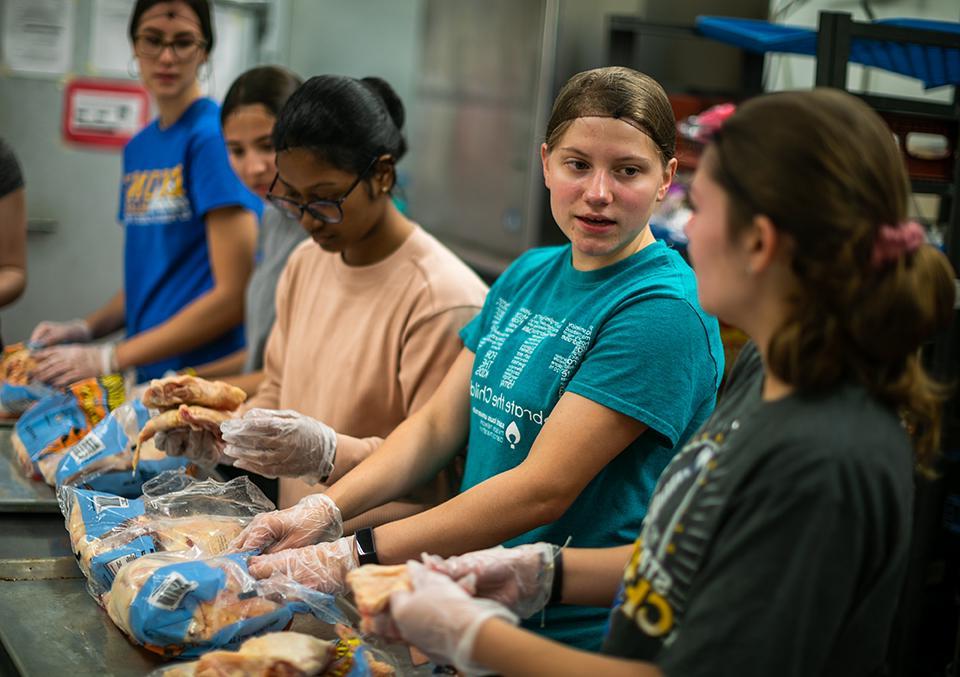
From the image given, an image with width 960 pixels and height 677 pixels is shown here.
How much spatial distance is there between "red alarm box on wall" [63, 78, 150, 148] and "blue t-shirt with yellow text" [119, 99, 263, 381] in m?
1.81

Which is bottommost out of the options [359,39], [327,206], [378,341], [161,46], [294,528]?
[294,528]

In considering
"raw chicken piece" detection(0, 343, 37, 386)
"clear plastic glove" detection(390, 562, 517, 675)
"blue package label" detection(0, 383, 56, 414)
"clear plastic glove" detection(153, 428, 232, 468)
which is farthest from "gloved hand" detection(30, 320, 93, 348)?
"clear plastic glove" detection(390, 562, 517, 675)

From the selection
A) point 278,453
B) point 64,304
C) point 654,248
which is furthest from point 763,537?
point 64,304

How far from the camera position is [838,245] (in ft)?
3.15

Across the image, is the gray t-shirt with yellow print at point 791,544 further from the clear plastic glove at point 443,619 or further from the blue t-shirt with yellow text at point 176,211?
the blue t-shirt with yellow text at point 176,211

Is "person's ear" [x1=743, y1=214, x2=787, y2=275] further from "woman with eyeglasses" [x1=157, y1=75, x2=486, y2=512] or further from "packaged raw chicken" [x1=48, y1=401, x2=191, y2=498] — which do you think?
"packaged raw chicken" [x1=48, y1=401, x2=191, y2=498]

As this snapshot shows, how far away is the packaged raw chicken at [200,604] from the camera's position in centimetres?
135

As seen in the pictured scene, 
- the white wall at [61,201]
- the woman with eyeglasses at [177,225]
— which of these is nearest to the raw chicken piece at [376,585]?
the woman with eyeglasses at [177,225]

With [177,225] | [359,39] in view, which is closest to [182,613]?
[177,225]

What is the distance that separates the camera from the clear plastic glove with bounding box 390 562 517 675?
1.06 m

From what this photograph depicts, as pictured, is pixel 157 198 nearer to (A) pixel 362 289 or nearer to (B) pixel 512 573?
(A) pixel 362 289

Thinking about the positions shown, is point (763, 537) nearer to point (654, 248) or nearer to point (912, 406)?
point (912, 406)

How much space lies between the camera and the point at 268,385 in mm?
2279

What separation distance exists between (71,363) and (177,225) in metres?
0.45
